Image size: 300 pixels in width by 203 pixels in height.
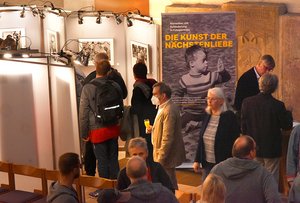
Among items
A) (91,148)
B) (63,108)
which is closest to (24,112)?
(63,108)

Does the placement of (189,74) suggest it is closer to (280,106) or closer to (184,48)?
(184,48)

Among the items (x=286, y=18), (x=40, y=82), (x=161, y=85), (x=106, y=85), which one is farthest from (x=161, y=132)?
(x=286, y=18)

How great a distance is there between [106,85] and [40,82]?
0.76 meters

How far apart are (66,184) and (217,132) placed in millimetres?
2029

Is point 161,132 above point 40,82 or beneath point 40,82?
beneath

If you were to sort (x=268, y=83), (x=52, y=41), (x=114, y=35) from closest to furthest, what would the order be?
(x=268, y=83) < (x=114, y=35) < (x=52, y=41)

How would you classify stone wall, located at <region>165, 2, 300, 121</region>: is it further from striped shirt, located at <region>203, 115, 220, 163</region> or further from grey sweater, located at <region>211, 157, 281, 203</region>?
grey sweater, located at <region>211, 157, 281, 203</region>

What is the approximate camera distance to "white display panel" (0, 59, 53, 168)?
7.49 meters

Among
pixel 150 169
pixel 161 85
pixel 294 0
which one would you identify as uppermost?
pixel 294 0

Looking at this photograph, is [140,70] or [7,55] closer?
[7,55]

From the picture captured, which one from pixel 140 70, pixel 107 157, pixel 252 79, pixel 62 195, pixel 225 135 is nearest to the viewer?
pixel 62 195

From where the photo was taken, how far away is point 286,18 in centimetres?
965

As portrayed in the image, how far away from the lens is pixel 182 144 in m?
7.34

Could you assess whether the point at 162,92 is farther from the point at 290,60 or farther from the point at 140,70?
the point at 290,60
